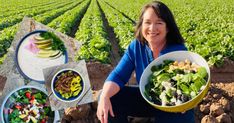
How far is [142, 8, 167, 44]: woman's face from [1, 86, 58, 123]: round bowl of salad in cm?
111

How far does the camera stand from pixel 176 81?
3.72 m

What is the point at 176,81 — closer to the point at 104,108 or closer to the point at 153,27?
the point at 153,27

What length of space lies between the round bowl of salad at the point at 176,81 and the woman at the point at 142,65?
0.17 metres

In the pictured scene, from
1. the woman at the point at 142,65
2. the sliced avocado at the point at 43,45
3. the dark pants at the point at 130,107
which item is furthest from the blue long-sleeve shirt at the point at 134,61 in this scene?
the sliced avocado at the point at 43,45

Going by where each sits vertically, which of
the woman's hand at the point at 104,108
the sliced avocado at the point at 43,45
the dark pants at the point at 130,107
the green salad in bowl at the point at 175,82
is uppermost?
the sliced avocado at the point at 43,45

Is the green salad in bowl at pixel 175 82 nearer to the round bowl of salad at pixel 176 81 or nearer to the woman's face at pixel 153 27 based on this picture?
the round bowl of salad at pixel 176 81

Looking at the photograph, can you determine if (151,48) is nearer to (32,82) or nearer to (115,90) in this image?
(115,90)

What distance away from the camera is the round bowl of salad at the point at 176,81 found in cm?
351

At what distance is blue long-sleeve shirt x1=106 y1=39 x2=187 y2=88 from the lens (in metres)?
3.97

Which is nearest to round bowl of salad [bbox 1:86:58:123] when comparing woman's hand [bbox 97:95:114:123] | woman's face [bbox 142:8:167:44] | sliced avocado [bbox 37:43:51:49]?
sliced avocado [bbox 37:43:51:49]

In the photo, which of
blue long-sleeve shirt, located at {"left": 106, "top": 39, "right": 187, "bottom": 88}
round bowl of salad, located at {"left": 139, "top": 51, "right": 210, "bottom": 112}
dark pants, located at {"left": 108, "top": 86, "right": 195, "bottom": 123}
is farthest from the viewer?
dark pants, located at {"left": 108, "top": 86, "right": 195, "bottom": 123}

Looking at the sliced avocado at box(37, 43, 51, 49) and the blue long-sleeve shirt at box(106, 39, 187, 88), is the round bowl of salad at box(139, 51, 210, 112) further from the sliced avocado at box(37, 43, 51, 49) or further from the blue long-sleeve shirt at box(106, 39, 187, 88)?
the sliced avocado at box(37, 43, 51, 49)

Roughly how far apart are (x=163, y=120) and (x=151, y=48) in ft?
2.12

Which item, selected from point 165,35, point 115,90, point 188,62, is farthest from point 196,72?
point 115,90
